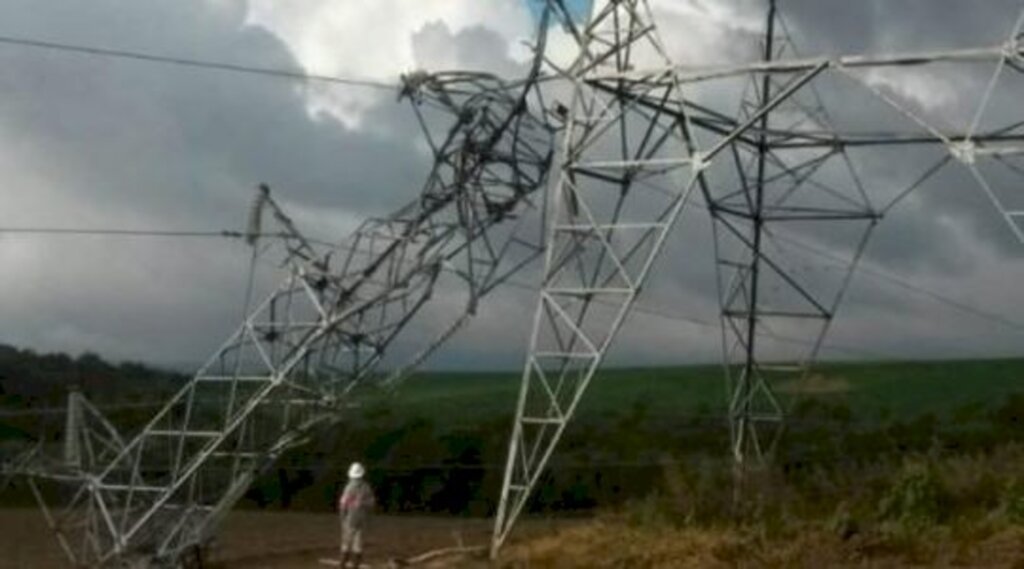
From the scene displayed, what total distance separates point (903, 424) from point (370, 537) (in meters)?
22.2

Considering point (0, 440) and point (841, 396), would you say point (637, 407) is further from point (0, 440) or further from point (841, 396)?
point (0, 440)

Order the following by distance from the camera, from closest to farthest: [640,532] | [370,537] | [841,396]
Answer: [640,532]
[370,537]
[841,396]

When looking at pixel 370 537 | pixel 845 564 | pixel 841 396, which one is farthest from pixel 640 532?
pixel 841 396

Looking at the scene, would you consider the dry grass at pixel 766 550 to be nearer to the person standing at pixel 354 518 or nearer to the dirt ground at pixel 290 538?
the person standing at pixel 354 518

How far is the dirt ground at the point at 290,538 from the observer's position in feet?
96.3

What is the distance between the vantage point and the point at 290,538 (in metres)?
35.0

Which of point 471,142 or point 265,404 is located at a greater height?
point 471,142

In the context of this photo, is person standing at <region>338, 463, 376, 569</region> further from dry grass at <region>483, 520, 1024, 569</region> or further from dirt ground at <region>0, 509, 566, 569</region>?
dry grass at <region>483, 520, 1024, 569</region>

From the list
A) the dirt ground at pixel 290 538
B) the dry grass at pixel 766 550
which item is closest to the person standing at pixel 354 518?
the dirt ground at pixel 290 538

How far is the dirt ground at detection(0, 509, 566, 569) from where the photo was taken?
29.3m

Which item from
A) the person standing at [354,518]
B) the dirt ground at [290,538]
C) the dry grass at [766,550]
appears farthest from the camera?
the dirt ground at [290,538]

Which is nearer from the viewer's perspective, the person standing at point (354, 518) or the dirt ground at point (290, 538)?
the person standing at point (354, 518)

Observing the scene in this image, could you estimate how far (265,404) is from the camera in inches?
1101

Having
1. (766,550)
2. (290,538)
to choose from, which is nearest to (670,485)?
(766,550)
